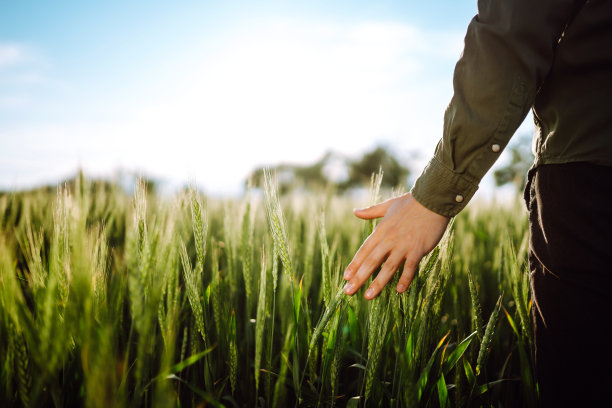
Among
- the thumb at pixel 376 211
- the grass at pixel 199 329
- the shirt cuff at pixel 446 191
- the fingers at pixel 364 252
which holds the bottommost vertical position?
the grass at pixel 199 329

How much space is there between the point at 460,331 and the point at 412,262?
62 centimetres

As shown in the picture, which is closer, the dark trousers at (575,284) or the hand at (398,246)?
the dark trousers at (575,284)

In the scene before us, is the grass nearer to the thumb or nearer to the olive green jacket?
the thumb

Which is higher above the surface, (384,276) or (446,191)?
(446,191)

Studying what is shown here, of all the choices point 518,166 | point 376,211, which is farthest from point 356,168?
point 376,211

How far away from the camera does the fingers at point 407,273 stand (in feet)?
2.98

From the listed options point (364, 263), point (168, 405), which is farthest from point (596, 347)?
point (168, 405)

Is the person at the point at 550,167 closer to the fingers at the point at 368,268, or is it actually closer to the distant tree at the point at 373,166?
the fingers at the point at 368,268

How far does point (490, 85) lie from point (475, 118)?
80 mm

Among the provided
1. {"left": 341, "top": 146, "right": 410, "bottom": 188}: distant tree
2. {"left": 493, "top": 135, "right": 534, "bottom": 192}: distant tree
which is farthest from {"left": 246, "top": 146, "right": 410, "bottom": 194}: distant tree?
{"left": 493, "top": 135, "right": 534, "bottom": 192}: distant tree

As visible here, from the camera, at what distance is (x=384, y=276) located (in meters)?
0.91

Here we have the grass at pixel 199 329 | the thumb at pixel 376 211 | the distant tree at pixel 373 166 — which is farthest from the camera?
the distant tree at pixel 373 166

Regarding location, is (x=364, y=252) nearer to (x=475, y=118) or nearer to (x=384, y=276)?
(x=384, y=276)

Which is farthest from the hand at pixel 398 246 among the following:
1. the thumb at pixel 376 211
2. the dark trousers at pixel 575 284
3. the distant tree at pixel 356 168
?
the distant tree at pixel 356 168
